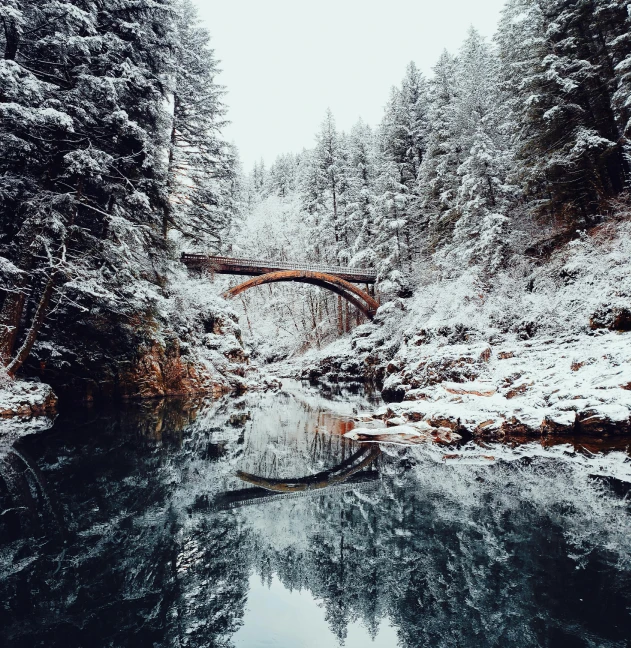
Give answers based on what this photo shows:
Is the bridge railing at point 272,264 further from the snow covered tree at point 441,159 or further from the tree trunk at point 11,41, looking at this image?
the tree trunk at point 11,41

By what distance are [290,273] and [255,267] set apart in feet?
8.71

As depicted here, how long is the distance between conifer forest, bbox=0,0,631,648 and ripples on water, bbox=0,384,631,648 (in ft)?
0.13

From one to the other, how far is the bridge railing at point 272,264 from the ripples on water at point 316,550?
1628cm

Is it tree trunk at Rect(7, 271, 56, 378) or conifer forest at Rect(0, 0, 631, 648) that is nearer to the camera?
conifer forest at Rect(0, 0, 631, 648)

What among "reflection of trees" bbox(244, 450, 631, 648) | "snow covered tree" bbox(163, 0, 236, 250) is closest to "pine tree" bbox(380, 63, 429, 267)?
"snow covered tree" bbox(163, 0, 236, 250)

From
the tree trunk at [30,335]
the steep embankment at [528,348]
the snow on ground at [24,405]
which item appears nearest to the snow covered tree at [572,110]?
the steep embankment at [528,348]

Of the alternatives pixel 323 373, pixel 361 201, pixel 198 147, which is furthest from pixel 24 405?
pixel 361 201

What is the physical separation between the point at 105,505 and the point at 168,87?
51.7 ft

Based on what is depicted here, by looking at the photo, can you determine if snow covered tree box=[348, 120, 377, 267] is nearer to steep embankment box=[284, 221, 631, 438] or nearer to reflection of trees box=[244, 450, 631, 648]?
steep embankment box=[284, 221, 631, 438]

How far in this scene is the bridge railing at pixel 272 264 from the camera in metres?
22.9

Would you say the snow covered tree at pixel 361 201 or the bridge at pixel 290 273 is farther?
the snow covered tree at pixel 361 201

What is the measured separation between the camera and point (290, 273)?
27.8 metres

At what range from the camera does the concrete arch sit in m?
26.5

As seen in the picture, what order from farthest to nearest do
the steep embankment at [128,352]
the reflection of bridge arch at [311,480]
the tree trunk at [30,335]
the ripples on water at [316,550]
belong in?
the steep embankment at [128,352] → the tree trunk at [30,335] → the reflection of bridge arch at [311,480] → the ripples on water at [316,550]
